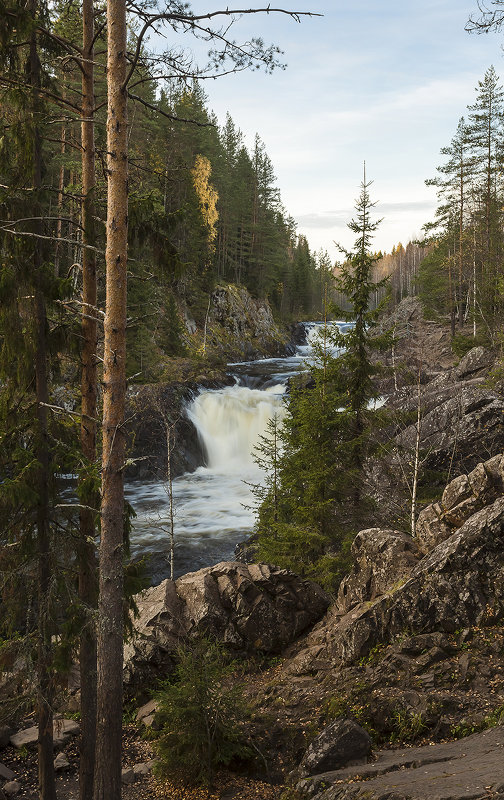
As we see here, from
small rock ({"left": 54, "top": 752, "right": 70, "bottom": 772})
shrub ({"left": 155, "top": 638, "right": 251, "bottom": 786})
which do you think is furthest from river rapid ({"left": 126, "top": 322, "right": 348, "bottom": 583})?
shrub ({"left": 155, "top": 638, "right": 251, "bottom": 786})

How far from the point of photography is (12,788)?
27.2 ft

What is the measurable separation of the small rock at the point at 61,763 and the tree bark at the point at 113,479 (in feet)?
12.1

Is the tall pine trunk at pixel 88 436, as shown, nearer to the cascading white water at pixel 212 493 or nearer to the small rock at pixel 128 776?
the small rock at pixel 128 776

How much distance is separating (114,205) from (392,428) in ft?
59.5

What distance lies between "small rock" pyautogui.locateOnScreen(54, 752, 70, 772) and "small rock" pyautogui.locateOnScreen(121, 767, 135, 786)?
4.59ft

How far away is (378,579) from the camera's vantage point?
34.5ft

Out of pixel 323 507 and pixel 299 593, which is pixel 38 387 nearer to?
pixel 299 593

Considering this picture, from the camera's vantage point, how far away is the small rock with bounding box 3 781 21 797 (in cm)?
818

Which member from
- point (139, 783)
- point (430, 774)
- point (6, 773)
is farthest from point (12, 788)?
point (430, 774)

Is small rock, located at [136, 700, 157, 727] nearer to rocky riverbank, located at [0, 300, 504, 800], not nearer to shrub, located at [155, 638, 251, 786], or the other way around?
rocky riverbank, located at [0, 300, 504, 800]

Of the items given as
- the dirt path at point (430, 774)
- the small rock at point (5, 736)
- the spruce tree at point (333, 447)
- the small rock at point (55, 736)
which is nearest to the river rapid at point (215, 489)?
the spruce tree at point (333, 447)

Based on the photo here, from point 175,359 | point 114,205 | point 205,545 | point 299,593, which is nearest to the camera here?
point 114,205

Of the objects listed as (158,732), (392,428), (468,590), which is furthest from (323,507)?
(392,428)

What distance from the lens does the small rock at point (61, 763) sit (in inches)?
359
